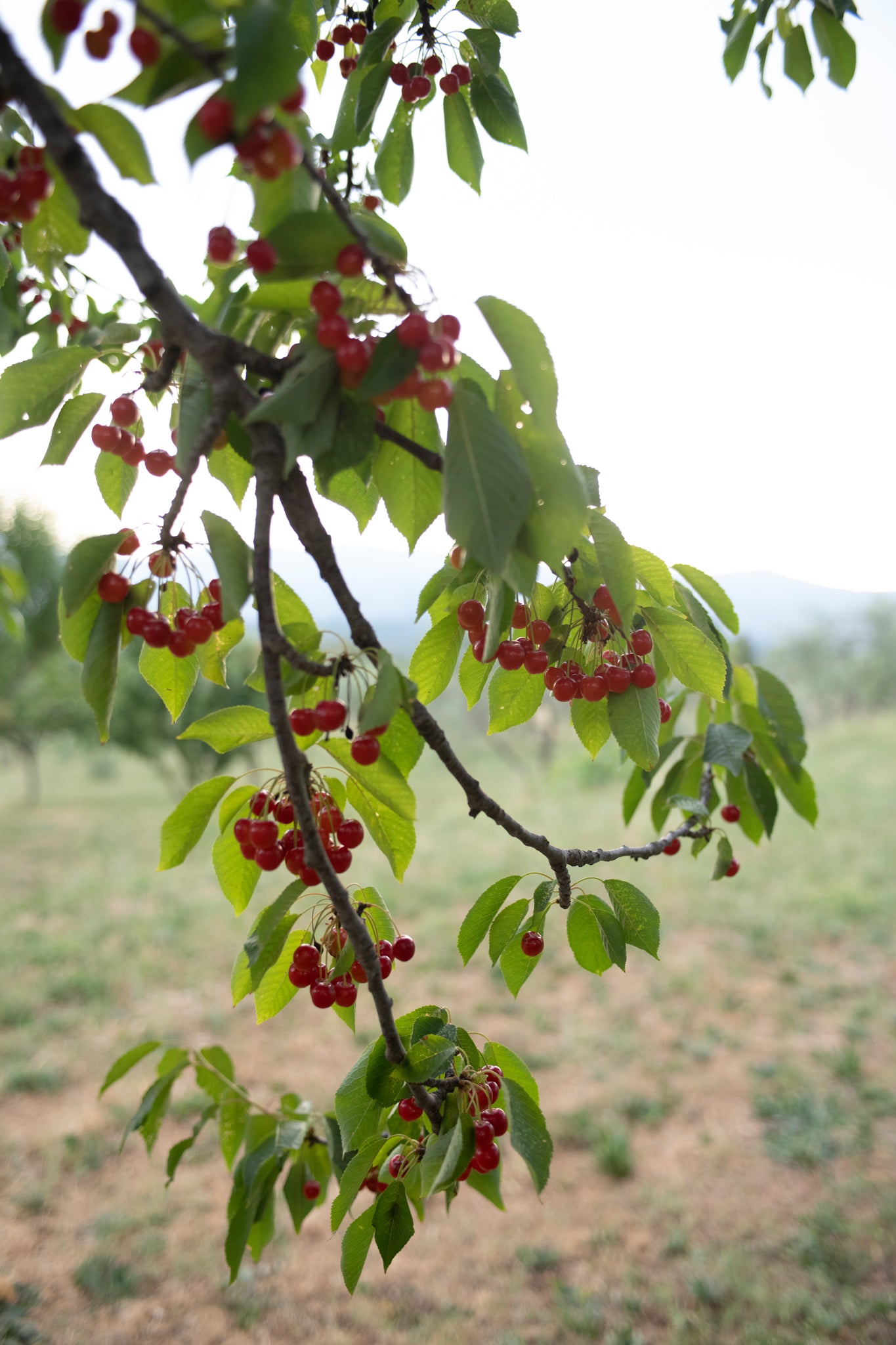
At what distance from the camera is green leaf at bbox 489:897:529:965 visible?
0.99 meters

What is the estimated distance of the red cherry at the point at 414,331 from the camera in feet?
1.82

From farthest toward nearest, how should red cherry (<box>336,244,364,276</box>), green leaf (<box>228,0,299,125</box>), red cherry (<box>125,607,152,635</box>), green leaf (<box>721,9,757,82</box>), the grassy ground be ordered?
the grassy ground
green leaf (<box>721,9,757,82</box>)
red cherry (<box>125,607,152,635</box>)
red cherry (<box>336,244,364,276</box>)
green leaf (<box>228,0,299,125</box>)

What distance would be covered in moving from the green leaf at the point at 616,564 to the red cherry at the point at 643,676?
0.17m

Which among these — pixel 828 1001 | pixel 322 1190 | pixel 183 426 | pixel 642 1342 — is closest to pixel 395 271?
pixel 183 426

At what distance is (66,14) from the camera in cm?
52

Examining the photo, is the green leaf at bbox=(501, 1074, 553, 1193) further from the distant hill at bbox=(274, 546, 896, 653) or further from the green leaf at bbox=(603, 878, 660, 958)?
the distant hill at bbox=(274, 546, 896, 653)

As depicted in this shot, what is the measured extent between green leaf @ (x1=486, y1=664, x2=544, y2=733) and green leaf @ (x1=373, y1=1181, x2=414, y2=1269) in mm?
495

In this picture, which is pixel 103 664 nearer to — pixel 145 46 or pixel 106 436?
pixel 106 436

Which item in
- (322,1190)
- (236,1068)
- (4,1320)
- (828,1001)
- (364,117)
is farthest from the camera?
(828,1001)

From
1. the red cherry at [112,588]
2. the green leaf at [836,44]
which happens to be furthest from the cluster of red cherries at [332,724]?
the green leaf at [836,44]

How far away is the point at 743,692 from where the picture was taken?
1.37 m

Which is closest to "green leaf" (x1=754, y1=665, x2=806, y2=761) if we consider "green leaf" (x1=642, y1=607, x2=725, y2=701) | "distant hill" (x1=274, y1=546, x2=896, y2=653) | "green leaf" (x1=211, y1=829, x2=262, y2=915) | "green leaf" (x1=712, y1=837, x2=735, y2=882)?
"green leaf" (x1=712, y1=837, x2=735, y2=882)

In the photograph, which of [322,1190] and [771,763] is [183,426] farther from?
[322,1190]

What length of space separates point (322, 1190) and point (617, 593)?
1092 mm
